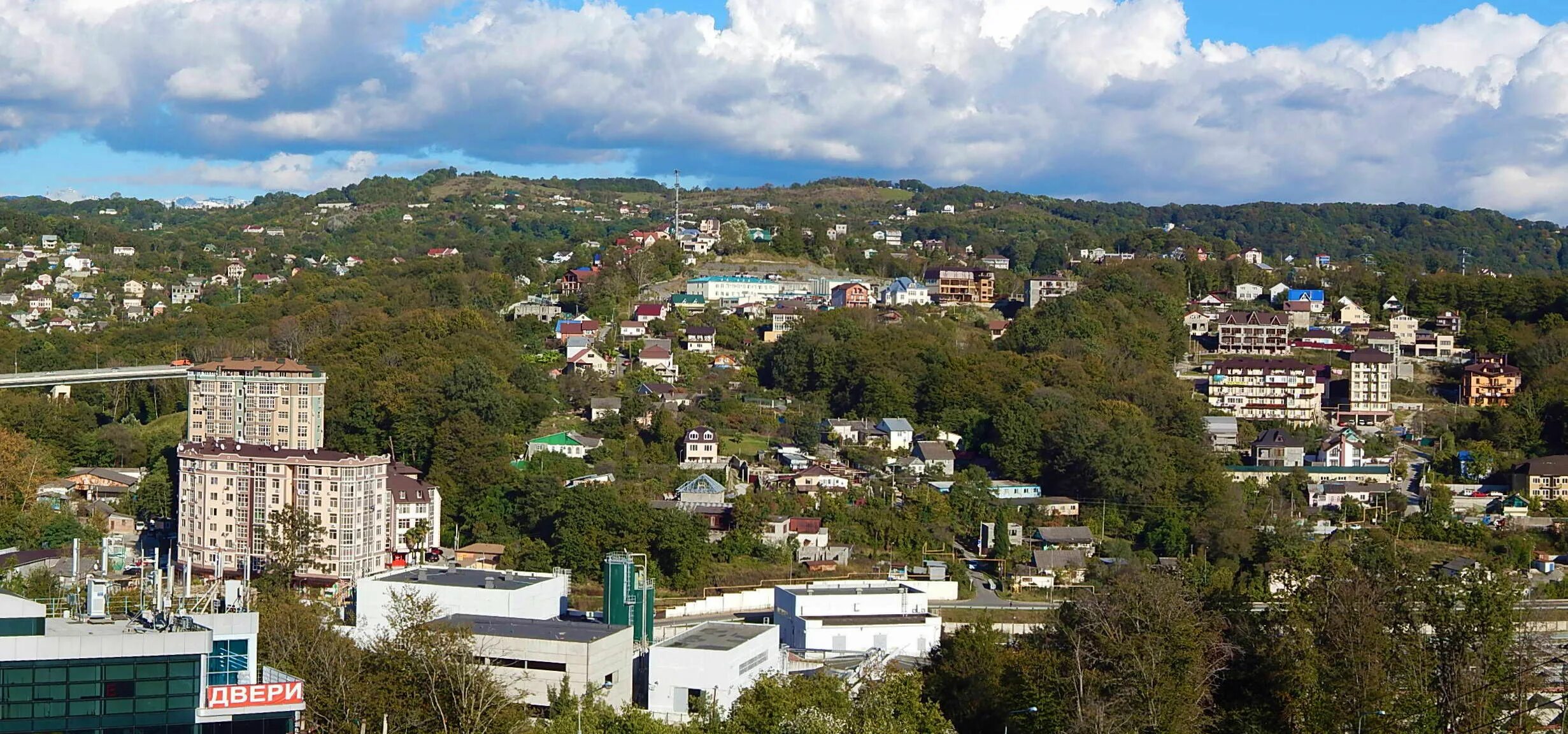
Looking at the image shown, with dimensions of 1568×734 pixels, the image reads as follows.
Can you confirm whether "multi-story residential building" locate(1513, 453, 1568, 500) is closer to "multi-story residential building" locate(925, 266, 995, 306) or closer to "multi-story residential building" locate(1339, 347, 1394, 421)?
"multi-story residential building" locate(1339, 347, 1394, 421)

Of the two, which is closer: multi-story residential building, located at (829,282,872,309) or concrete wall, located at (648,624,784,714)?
concrete wall, located at (648,624,784,714)

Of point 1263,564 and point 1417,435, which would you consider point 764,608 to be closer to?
point 1263,564

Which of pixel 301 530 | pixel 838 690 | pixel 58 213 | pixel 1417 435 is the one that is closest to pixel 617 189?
pixel 58 213

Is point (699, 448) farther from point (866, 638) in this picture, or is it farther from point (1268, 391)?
point (1268, 391)

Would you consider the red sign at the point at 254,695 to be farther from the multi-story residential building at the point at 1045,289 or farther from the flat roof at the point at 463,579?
the multi-story residential building at the point at 1045,289

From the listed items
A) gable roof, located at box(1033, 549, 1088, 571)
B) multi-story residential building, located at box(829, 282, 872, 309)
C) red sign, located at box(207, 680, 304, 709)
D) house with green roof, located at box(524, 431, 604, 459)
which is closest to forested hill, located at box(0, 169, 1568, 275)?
multi-story residential building, located at box(829, 282, 872, 309)

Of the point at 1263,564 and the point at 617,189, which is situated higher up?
the point at 617,189

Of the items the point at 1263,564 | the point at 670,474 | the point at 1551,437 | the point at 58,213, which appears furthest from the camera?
the point at 58,213
